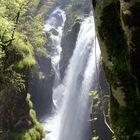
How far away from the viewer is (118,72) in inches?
243

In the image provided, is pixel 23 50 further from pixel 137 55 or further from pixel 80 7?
pixel 80 7

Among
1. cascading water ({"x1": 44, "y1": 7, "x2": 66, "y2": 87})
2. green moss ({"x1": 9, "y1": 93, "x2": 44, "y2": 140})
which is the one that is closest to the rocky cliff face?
green moss ({"x1": 9, "y1": 93, "x2": 44, "y2": 140})

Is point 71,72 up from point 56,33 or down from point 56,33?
down

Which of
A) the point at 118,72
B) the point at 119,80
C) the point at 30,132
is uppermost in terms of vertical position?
the point at 118,72

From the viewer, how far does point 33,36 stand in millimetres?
42344

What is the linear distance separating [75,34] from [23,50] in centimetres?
2838

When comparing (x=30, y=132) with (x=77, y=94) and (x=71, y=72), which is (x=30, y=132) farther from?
(x=71, y=72)

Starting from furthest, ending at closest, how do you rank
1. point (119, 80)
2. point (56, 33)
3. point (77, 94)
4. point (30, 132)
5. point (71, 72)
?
point (56, 33)
point (71, 72)
point (77, 94)
point (30, 132)
point (119, 80)

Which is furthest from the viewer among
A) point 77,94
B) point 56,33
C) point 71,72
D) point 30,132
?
point 56,33

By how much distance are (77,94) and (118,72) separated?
125 ft

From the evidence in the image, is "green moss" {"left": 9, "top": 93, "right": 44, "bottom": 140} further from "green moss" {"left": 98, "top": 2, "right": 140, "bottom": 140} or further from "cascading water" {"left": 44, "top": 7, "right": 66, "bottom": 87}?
"cascading water" {"left": 44, "top": 7, "right": 66, "bottom": 87}

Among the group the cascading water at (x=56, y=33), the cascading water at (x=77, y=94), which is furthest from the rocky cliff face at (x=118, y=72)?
the cascading water at (x=56, y=33)

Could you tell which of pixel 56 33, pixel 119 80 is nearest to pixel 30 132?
pixel 119 80

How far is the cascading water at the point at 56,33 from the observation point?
55.1 meters
